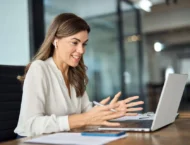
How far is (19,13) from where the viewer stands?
303cm

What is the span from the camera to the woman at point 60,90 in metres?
1.27

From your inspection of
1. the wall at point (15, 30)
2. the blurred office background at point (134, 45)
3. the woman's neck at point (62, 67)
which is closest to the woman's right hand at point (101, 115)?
the woman's neck at point (62, 67)

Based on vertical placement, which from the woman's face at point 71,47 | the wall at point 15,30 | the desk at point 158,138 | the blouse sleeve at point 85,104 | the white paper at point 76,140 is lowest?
the desk at point 158,138

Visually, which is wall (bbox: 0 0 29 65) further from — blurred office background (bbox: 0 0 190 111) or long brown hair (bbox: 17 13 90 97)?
long brown hair (bbox: 17 13 90 97)

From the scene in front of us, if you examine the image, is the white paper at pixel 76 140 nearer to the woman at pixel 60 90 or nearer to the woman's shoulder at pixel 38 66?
the woman at pixel 60 90

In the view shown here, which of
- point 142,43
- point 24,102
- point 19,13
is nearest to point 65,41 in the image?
point 24,102

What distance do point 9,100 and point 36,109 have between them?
1.14 feet

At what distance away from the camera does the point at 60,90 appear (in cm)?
157

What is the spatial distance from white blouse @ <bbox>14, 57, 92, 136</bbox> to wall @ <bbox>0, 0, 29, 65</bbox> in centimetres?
144

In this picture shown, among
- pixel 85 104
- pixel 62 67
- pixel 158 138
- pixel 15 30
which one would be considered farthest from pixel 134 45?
pixel 158 138

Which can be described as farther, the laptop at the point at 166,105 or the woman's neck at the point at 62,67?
the woman's neck at the point at 62,67

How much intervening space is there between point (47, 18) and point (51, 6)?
0.40 metres

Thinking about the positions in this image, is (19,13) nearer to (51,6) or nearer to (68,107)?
(51,6)

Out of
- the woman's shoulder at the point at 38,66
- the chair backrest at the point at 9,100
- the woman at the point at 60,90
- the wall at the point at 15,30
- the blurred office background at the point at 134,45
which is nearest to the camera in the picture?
the woman at the point at 60,90
